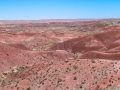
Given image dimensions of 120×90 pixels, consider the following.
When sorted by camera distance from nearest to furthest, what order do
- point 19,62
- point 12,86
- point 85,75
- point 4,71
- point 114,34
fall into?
point 85,75 → point 12,86 → point 4,71 → point 19,62 → point 114,34

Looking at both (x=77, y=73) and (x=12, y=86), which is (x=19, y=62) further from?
(x=77, y=73)

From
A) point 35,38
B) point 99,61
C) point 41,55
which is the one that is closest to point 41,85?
point 99,61

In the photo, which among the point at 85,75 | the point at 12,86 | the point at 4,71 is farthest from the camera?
the point at 4,71

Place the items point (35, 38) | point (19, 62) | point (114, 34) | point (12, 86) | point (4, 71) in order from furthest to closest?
point (35, 38), point (114, 34), point (19, 62), point (4, 71), point (12, 86)

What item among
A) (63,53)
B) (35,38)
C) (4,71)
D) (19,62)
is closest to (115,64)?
(4,71)

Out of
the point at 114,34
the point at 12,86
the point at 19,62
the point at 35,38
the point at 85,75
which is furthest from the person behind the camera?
the point at 35,38

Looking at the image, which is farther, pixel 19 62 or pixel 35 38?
pixel 35 38

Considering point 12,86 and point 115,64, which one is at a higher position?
point 115,64

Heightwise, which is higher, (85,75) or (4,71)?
(85,75)

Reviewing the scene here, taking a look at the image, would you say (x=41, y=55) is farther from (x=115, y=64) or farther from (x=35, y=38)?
(x=35, y=38)
